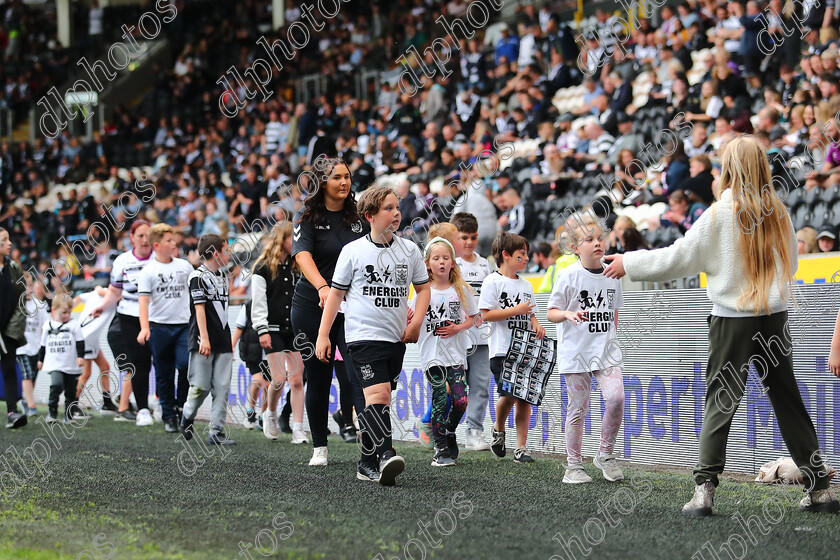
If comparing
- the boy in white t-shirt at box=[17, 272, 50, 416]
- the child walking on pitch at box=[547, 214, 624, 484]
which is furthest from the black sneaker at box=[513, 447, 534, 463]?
the boy in white t-shirt at box=[17, 272, 50, 416]

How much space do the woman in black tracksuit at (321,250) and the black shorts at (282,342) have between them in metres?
1.72

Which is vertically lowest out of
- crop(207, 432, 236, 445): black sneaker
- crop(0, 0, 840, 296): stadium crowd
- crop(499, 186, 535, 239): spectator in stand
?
crop(207, 432, 236, 445): black sneaker

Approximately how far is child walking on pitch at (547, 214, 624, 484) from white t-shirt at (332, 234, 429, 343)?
39.2 inches

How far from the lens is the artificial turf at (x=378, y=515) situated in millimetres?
4277

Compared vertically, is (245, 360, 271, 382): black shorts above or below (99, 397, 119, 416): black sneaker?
above

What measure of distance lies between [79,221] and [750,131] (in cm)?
1518

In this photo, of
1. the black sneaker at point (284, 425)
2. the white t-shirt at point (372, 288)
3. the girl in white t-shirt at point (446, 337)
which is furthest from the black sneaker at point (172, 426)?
the white t-shirt at point (372, 288)

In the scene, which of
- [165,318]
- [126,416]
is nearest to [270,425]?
[165,318]

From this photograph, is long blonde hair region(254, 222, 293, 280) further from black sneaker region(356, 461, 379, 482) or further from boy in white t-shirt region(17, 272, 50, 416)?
boy in white t-shirt region(17, 272, 50, 416)

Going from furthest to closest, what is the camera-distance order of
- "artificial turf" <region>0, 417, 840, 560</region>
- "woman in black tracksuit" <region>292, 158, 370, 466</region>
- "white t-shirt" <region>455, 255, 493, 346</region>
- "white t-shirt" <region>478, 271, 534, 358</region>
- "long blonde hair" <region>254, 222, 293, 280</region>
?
1. "long blonde hair" <region>254, 222, 293, 280</region>
2. "white t-shirt" <region>455, 255, 493, 346</region>
3. "white t-shirt" <region>478, 271, 534, 358</region>
4. "woman in black tracksuit" <region>292, 158, 370, 466</region>
5. "artificial turf" <region>0, 417, 840, 560</region>

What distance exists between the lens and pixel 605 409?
6387 mm

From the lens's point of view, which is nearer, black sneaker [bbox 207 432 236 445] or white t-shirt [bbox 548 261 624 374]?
white t-shirt [bbox 548 261 624 374]

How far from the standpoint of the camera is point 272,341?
8781 mm

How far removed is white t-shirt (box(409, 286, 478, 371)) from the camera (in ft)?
24.5
